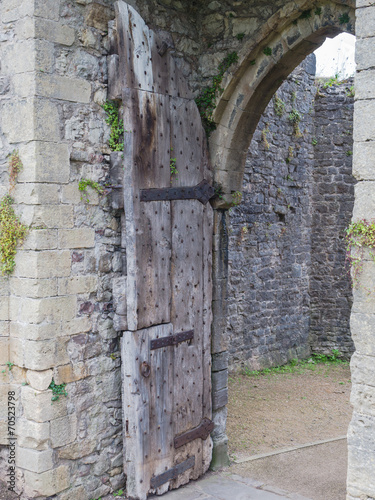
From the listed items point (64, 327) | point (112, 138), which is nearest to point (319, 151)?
point (112, 138)

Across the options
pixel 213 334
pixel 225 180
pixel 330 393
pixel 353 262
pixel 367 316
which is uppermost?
pixel 225 180

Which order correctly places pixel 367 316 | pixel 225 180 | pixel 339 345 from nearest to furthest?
pixel 367 316 → pixel 225 180 → pixel 339 345

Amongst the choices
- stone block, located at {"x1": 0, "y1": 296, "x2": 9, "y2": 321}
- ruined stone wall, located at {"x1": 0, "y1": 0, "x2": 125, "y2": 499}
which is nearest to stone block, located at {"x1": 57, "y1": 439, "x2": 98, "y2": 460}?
ruined stone wall, located at {"x1": 0, "y1": 0, "x2": 125, "y2": 499}

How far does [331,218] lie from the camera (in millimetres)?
10109

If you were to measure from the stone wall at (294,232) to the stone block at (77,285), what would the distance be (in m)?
4.16

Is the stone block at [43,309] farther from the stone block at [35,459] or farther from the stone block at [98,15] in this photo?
the stone block at [98,15]

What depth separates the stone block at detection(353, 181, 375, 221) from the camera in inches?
119

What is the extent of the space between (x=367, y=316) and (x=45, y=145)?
2405mm

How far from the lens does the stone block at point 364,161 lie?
9.89 feet

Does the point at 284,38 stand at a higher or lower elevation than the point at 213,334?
higher

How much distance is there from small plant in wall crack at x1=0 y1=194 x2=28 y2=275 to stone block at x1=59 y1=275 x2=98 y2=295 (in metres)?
0.38

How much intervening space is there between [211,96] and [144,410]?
2.70m

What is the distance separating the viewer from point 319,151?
33.3ft

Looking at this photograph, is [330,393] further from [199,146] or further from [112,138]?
[112,138]
